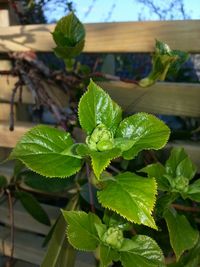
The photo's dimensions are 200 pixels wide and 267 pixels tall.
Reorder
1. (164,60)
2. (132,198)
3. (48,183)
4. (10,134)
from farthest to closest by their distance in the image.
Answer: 1. (10,134)
2. (48,183)
3. (164,60)
4. (132,198)

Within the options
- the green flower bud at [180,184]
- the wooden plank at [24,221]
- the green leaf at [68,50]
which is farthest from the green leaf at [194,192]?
the wooden plank at [24,221]

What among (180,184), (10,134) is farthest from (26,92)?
(180,184)

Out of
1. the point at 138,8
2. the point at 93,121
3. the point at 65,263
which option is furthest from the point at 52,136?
the point at 138,8

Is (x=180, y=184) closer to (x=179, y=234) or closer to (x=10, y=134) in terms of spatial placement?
(x=179, y=234)

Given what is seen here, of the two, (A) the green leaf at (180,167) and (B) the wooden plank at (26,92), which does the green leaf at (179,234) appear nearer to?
(A) the green leaf at (180,167)

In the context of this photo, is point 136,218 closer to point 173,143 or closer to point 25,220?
point 173,143
